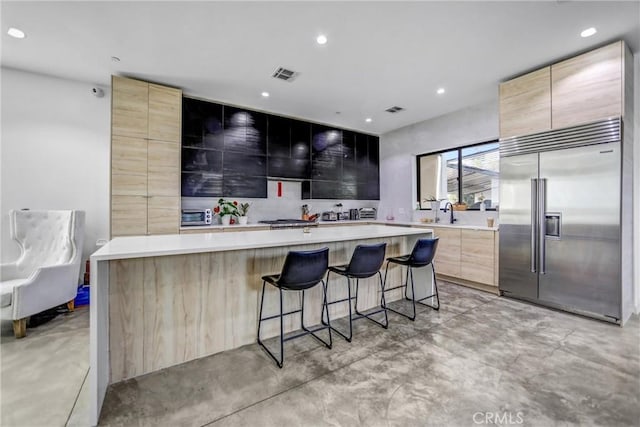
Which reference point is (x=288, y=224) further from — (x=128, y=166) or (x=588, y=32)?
(x=588, y=32)

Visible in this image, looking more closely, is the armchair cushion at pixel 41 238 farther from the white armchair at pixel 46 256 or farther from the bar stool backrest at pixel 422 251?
the bar stool backrest at pixel 422 251

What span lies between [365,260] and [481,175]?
3.49 metres

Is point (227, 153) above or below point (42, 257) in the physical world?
above

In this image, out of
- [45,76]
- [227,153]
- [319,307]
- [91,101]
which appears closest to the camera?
[319,307]

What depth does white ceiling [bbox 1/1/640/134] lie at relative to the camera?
248 cm

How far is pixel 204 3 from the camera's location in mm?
2400

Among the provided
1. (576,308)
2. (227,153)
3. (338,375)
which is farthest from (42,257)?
(576,308)

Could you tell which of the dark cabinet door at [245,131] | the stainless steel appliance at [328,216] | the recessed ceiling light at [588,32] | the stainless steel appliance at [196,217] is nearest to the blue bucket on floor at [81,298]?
the stainless steel appliance at [196,217]

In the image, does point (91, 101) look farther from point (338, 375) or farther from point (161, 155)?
point (338, 375)

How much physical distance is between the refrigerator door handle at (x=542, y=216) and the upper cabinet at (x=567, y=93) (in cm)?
68

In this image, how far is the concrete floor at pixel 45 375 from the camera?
1.68 meters

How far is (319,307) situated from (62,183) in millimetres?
3826

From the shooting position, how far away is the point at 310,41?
9.66ft

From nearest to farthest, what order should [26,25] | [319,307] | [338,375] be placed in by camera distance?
[338,375]
[26,25]
[319,307]
